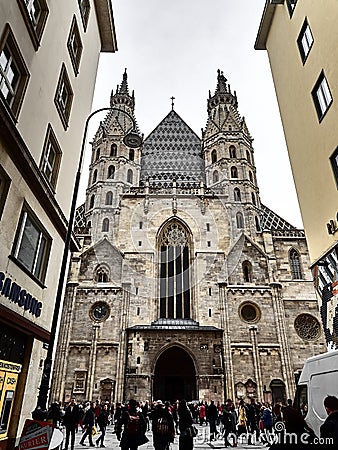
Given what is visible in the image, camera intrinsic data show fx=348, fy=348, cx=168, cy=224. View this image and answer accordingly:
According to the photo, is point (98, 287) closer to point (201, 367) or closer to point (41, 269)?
point (201, 367)

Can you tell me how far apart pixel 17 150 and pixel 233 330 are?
802 inches

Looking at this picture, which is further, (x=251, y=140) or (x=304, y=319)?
(x=251, y=140)

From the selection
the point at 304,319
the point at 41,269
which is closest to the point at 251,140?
the point at 304,319

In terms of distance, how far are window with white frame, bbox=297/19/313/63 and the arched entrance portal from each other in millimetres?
19233

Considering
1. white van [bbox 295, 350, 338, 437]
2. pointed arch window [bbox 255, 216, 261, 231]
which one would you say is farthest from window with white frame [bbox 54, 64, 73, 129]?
pointed arch window [bbox 255, 216, 261, 231]

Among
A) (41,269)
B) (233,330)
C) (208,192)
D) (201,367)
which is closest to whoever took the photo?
(41,269)

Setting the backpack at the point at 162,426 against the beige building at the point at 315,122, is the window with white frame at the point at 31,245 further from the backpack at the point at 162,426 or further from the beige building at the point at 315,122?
the beige building at the point at 315,122

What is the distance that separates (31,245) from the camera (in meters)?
9.60

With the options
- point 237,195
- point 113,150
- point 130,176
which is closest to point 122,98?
point 113,150

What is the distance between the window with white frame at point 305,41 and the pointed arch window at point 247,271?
17.1 metres

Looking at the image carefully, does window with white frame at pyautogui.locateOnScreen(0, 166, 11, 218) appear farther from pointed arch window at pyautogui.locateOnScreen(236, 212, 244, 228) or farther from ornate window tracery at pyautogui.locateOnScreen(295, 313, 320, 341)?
pointed arch window at pyautogui.locateOnScreen(236, 212, 244, 228)

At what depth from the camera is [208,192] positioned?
30.5 meters

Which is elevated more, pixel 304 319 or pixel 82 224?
pixel 82 224

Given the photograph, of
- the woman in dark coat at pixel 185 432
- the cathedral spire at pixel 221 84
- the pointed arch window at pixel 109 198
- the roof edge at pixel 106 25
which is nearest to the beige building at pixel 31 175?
the roof edge at pixel 106 25
